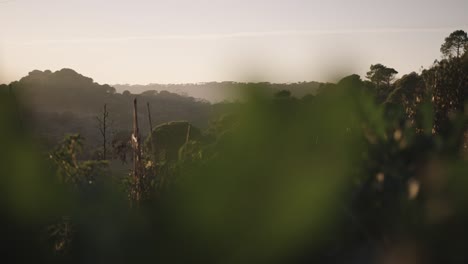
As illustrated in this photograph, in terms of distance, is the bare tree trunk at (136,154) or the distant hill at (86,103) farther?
the distant hill at (86,103)

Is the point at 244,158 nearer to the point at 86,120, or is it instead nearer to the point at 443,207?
the point at 443,207

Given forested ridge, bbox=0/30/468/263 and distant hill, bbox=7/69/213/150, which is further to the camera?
distant hill, bbox=7/69/213/150

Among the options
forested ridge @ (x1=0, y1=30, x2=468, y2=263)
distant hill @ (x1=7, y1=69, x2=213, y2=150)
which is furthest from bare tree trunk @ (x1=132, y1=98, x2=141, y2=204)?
distant hill @ (x1=7, y1=69, x2=213, y2=150)

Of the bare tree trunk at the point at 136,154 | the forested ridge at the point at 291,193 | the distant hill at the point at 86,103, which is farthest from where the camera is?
the distant hill at the point at 86,103

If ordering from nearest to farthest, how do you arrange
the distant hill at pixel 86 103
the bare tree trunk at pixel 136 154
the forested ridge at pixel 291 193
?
the forested ridge at pixel 291 193, the bare tree trunk at pixel 136 154, the distant hill at pixel 86 103

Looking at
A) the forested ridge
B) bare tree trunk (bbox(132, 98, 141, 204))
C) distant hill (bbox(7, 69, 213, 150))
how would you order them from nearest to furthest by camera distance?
the forested ridge, bare tree trunk (bbox(132, 98, 141, 204)), distant hill (bbox(7, 69, 213, 150))

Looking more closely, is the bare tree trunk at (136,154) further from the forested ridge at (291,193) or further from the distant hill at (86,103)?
the distant hill at (86,103)

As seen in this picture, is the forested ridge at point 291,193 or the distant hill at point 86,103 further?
the distant hill at point 86,103

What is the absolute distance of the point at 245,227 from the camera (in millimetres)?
2121

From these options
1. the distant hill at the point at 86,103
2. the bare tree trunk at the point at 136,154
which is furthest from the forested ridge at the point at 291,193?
the distant hill at the point at 86,103

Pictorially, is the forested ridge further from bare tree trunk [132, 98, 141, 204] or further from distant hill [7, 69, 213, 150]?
distant hill [7, 69, 213, 150]

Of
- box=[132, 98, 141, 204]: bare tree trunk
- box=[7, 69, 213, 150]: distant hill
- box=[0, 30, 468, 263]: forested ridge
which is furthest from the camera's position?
box=[7, 69, 213, 150]: distant hill

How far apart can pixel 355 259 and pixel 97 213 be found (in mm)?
1734

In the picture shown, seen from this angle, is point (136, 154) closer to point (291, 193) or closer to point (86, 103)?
point (291, 193)
